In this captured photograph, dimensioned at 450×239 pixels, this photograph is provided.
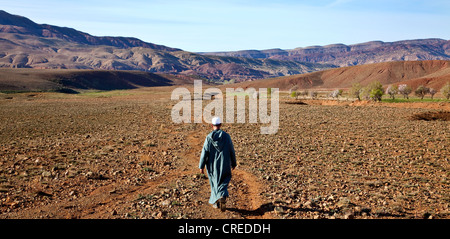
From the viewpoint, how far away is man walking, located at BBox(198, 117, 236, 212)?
23.9 ft

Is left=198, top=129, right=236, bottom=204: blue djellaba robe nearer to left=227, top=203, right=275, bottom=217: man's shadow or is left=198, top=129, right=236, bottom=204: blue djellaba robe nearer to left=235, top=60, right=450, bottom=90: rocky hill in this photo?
left=227, top=203, right=275, bottom=217: man's shadow

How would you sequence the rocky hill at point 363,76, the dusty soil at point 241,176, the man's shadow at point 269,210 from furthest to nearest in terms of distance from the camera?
1. the rocky hill at point 363,76
2. the dusty soil at point 241,176
3. the man's shadow at point 269,210

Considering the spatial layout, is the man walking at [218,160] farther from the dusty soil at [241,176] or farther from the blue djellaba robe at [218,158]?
the dusty soil at [241,176]

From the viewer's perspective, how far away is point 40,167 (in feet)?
37.9

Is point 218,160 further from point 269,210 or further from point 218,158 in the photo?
point 269,210

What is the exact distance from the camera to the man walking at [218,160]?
7.28m

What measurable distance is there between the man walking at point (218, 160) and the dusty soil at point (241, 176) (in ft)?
1.37

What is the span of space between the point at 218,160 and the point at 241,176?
303 centimetres

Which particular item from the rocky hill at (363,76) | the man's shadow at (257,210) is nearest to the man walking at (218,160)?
the man's shadow at (257,210)

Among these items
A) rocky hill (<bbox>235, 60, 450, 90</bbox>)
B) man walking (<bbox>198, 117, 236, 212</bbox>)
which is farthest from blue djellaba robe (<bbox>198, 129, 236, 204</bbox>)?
rocky hill (<bbox>235, 60, 450, 90</bbox>)

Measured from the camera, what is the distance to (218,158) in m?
7.42

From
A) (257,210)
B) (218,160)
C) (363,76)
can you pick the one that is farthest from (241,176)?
(363,76)
